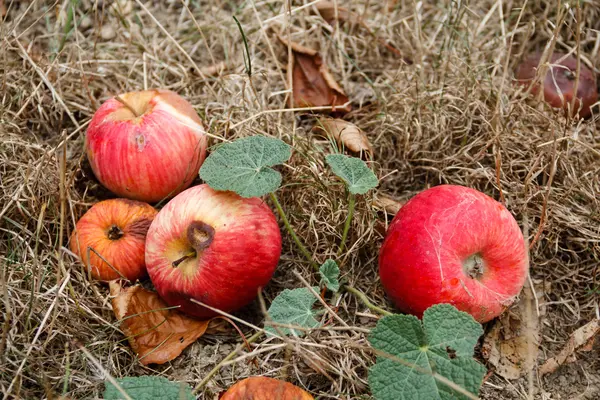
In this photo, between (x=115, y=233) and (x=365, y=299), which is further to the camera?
(x=115, y=233)

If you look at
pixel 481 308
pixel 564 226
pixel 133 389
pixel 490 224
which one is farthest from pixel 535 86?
pixel 133 389

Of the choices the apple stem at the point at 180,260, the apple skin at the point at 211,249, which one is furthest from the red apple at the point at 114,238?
the apple stem at the point at 180,260

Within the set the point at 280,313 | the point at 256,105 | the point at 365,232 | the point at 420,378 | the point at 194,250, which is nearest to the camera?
the point at 420,378

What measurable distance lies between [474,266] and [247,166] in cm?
89

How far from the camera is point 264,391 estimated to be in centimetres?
196

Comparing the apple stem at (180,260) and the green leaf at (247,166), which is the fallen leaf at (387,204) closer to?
the green leaf at (247,166)

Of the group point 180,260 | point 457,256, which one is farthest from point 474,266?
point 180,260

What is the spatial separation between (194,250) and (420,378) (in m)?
0.92

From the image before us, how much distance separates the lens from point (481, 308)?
223cm

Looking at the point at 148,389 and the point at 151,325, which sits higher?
the point at 148,389

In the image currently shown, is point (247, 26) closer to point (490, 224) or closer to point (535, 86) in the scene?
point (535, 86)

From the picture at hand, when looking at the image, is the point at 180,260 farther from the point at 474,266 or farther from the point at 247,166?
the point at 474,266

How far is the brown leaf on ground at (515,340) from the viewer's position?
2.34 meters

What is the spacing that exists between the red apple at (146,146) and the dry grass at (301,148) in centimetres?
15
